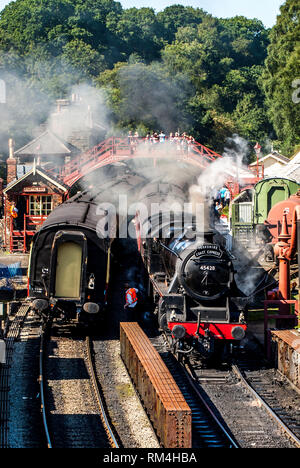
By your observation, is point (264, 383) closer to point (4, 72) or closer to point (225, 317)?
point (225, 317)

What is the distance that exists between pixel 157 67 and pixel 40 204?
28.5 m

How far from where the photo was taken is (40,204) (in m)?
29.7

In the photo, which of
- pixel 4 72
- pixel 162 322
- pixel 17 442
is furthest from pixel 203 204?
pixel 4 72

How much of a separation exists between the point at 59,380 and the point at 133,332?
7.12ft

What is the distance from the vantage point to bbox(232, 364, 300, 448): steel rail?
34.2 ft

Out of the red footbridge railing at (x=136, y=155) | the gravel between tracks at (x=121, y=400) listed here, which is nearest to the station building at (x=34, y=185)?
the red footbridge railing at (x=136, y=155)

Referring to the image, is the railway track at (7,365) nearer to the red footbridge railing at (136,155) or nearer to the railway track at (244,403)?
the railway track at (244,403)

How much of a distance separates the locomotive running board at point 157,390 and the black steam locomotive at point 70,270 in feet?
4.21

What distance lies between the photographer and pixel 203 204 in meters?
20.4

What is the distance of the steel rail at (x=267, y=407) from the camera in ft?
34.2

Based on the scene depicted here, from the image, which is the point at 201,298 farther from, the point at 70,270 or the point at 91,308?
the point at 70,270

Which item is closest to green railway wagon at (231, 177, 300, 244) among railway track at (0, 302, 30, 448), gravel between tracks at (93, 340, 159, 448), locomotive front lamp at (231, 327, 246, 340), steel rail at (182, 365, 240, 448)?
railway track at (0, 302, 30, 448)

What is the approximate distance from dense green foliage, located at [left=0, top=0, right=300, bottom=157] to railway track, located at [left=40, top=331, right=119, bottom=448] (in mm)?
27992
